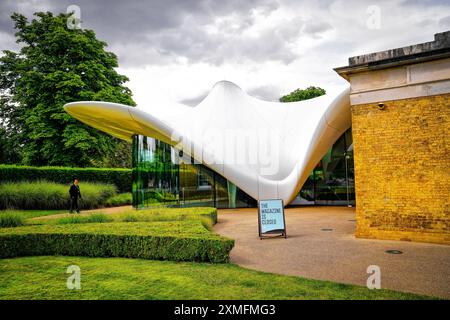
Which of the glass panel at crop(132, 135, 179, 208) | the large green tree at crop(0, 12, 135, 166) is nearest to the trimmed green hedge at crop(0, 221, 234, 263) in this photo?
the glass panel at crop(132, 135, 179, 208)

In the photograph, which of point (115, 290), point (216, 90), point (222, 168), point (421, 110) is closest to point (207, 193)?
point (222, 168)

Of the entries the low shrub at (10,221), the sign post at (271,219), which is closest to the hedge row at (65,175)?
the low shrub at (10,221)

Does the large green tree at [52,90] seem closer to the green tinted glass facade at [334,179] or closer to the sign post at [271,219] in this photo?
the green tinted glass facade at [334,179]

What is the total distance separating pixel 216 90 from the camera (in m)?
20.8

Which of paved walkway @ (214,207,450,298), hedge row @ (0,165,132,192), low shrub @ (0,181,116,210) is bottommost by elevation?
paved walkway @ (214,207,450,298)

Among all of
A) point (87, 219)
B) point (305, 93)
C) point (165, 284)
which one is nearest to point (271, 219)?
point (165, 284)

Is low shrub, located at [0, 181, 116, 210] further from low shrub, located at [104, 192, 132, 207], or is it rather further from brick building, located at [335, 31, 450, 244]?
brick building, located at [335, 31, 450, 244]

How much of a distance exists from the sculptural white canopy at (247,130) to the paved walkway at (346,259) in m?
6.26

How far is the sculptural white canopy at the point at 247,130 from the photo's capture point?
1447cm

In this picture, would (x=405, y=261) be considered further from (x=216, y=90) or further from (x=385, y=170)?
(x=216, y=90)

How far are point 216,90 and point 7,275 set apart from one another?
16.9 m

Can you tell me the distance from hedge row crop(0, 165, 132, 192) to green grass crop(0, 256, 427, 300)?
47.7 ft

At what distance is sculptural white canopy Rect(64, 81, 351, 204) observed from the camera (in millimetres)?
14469
